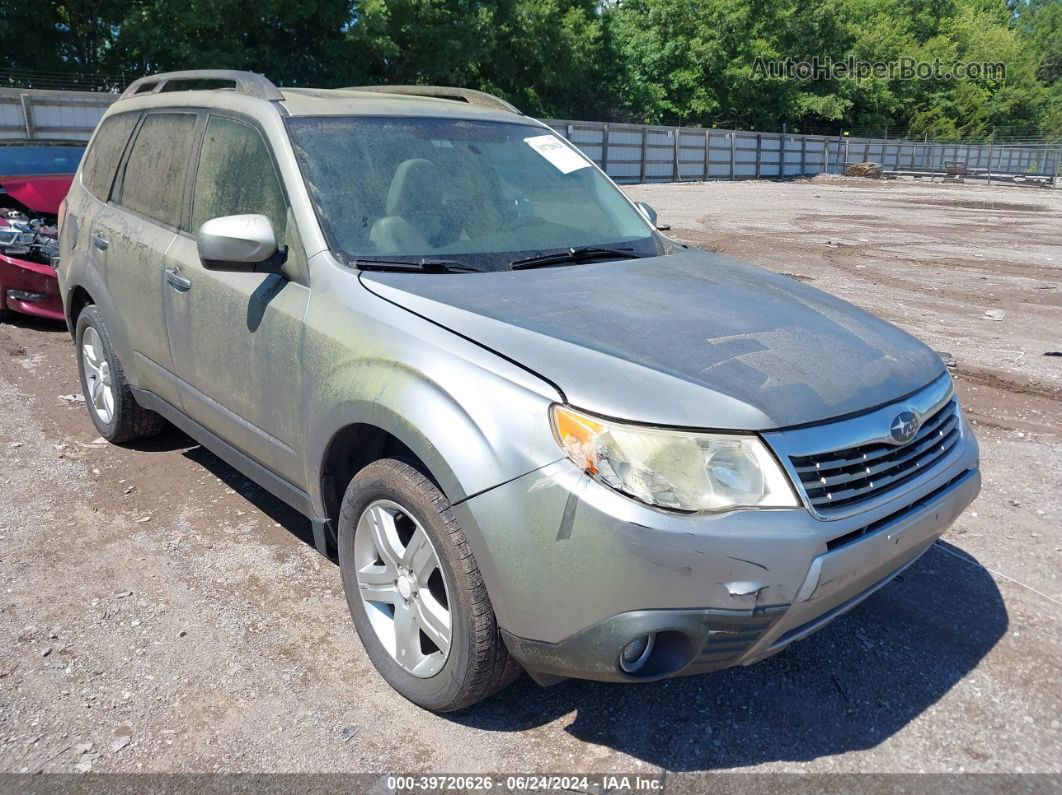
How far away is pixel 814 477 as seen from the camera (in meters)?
2.34

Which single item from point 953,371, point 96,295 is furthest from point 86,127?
point 953,371

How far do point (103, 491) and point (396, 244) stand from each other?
2.37m

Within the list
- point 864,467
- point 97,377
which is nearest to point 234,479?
point 97,377

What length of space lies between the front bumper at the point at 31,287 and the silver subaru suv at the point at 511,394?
380 cm

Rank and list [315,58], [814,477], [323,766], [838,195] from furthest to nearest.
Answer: [315,58]
[838,195]
[323,766]
[814,477]

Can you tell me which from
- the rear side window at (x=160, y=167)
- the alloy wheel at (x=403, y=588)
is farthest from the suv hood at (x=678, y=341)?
the rear side window at (x=160, y=167)

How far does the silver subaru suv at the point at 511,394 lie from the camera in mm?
2260

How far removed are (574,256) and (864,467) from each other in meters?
1.49

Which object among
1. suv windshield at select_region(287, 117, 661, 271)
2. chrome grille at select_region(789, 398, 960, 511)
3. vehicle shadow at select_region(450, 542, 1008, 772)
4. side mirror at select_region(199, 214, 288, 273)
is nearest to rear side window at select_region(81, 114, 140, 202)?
suv windshield at select_region(287, 117, 661, 271)

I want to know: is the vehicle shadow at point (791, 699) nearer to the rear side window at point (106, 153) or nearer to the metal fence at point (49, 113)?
the rear side window at point (106, 153)

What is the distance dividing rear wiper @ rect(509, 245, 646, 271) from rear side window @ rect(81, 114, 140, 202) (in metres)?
2.59

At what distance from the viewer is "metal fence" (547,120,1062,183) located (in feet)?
116

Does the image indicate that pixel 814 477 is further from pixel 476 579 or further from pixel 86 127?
pixel 86 127

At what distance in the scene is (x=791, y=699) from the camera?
2.90 meters
